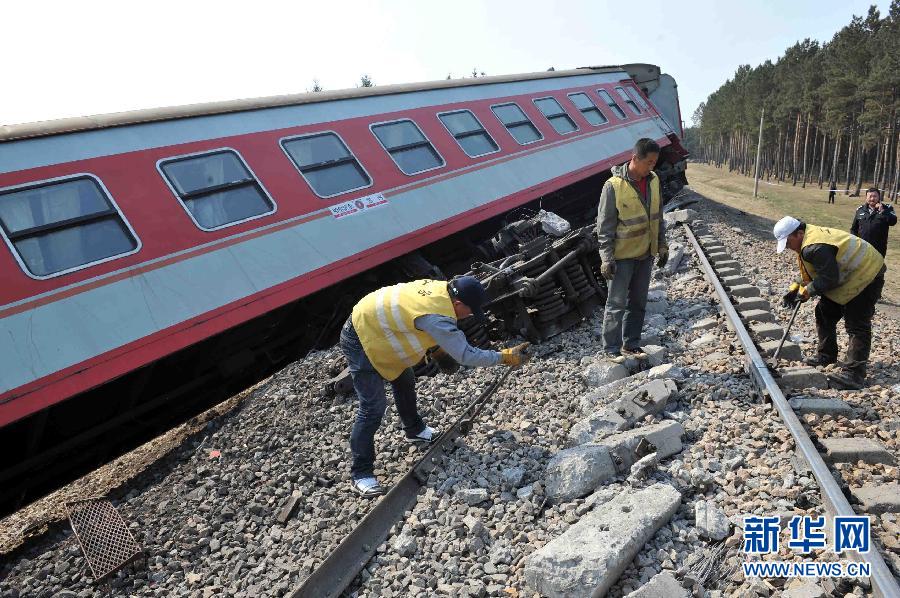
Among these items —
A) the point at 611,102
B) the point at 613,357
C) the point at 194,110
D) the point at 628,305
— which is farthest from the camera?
the point at 611,102

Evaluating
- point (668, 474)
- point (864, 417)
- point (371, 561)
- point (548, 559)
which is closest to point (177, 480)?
point (371, 561)

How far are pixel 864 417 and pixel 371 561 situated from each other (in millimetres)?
3400

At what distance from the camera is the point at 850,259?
4367 millimetres

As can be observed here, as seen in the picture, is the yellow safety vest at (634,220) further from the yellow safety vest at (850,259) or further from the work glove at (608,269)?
the yellow safety vest at (850,259)

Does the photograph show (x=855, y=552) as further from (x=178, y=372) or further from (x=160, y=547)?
(x=178, y=372)

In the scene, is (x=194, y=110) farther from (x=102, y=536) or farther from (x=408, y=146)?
(x=102, y=536)

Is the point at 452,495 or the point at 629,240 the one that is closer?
the point at 452,495

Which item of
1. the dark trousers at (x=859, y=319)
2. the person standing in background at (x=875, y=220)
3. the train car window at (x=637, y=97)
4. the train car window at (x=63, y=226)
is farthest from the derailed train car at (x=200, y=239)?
the train car window at (x=637, y=97)

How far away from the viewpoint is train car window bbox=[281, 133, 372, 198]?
6.24m

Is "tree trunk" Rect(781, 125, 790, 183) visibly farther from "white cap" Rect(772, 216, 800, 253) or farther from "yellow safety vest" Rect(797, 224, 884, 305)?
"white cap" Rect(772, 216, 800, 253)

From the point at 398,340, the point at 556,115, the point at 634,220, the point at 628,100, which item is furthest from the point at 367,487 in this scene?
the point at 628,100

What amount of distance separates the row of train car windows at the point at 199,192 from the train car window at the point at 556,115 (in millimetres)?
2036

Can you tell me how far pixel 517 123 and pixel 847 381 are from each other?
643 centimetres

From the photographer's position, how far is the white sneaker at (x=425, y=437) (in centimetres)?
422
